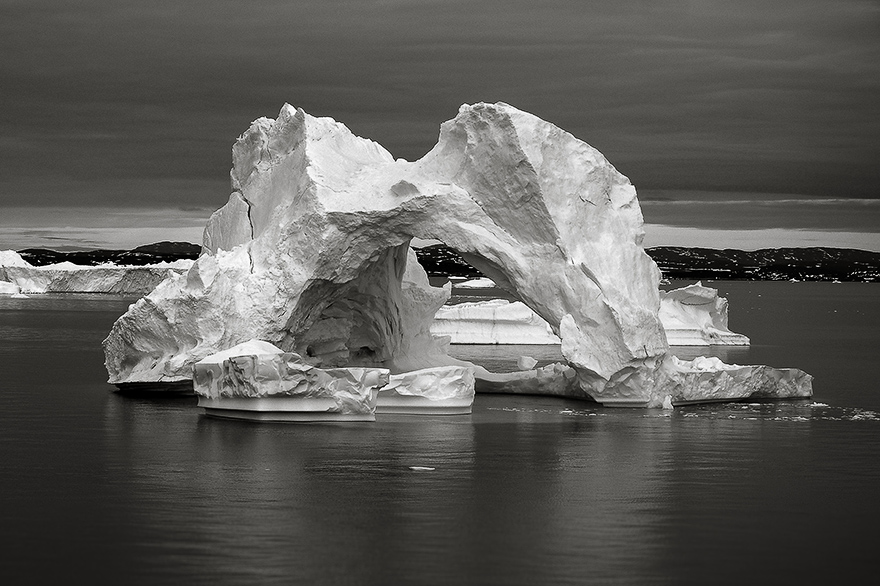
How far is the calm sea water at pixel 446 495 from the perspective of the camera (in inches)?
479

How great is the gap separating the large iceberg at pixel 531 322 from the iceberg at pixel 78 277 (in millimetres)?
44201

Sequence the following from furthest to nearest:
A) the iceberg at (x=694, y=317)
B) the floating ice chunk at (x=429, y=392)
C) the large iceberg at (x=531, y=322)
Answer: the large iceberg at (x=531, y=322) → the iceberg at (x=694, y=317) → the floating ice chunk at (x=429, y=392)

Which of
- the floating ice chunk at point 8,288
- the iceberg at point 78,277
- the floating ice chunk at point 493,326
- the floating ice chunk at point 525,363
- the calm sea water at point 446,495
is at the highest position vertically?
the iceberg at point 78,277

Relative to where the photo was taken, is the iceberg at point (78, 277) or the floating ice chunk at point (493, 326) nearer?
the floating ice chunk at point (493, 326)

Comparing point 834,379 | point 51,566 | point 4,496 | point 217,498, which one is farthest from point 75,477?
point 834,379

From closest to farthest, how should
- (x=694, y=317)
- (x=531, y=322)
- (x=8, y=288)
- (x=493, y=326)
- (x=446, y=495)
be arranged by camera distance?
1. (x=446, y=495)
2. (x=493, y=326)
3. (x=531, y=322)
4. (x=694, y=317)
5. (x=8, y=288)

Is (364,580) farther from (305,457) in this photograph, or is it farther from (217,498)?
(305,457)

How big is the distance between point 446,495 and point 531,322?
3055cm

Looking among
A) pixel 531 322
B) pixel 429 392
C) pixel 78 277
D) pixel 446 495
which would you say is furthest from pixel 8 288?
pixel 446 495

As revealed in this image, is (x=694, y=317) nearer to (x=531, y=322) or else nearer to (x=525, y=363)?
(x=531, y=322)

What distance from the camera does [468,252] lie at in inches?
915

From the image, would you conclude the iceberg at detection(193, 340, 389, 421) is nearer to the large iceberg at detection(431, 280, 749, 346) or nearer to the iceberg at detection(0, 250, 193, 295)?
the large iceberg at detection(431, 280, 749, 346)

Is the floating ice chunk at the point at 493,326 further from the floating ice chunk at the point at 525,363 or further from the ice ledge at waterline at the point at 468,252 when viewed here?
the ice ledge at waterline at the point at 468,252

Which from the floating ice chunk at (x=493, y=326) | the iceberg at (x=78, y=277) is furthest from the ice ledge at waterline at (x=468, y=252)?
the iceberg at (x=78, y=277)
